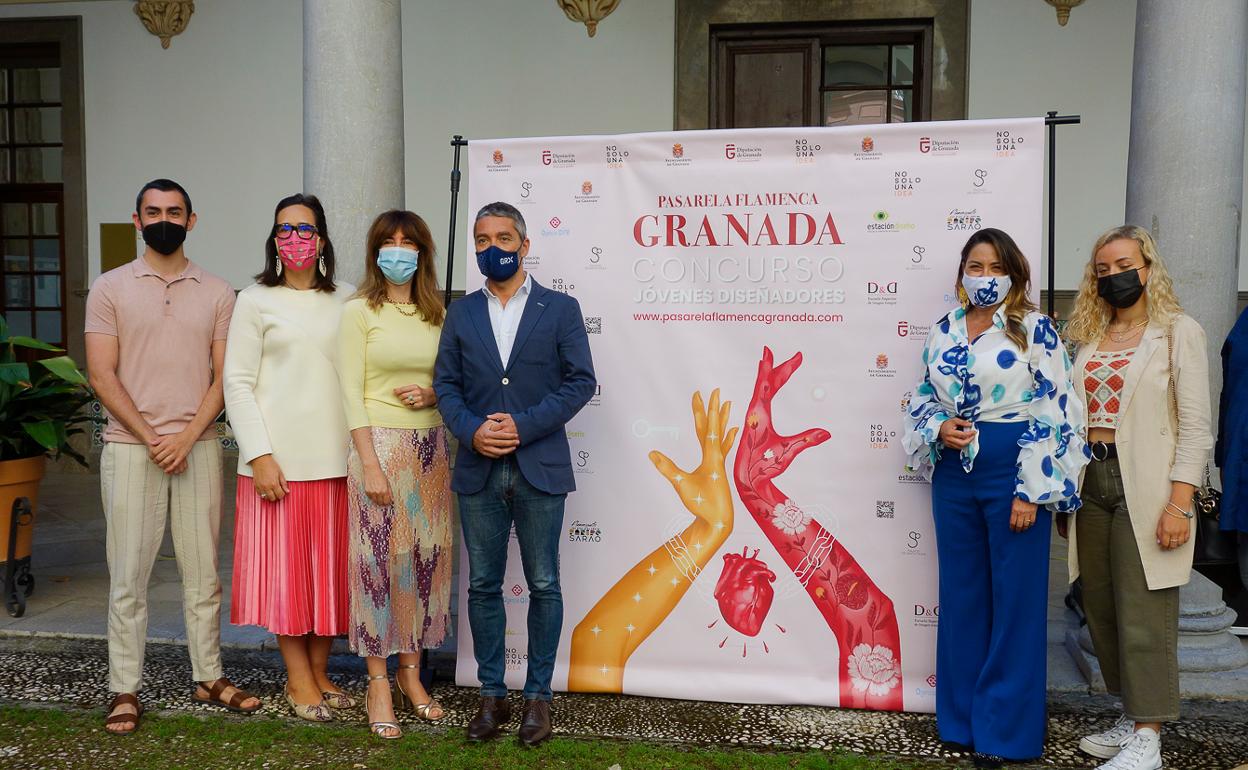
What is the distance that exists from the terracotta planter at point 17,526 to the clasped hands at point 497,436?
2754 millimetres

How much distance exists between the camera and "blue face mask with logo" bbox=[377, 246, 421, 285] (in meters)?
3.28

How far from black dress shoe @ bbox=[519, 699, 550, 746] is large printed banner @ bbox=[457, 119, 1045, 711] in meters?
0.39

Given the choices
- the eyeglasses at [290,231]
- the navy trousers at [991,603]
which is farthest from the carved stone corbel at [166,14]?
the navy trousers at [991,603]

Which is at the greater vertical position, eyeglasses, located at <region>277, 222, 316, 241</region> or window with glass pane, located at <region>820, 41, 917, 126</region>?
window with glass pane, located at <region>820, 41, 917, 126</region>

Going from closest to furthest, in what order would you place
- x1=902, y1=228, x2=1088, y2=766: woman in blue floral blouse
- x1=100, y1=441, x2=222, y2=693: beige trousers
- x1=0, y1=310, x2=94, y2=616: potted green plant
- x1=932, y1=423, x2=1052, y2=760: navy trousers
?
x1=902, y1=228, x2=1088, y2=766: woman in blue floral blouse, x1=932, y1=423, x2=1052, y2=760: navy trousers, x1=100, y1=441, x2=222, y2=693: beige trousers, x1=0, y1=310, x2=94, y2=616: potted green plant

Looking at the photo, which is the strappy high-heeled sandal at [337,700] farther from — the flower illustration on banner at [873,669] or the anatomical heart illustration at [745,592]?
the flower illustration on banner at [873,669]

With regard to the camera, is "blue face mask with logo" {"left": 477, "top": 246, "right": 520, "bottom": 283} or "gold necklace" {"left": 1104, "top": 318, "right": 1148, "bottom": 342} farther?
"blue face mask with logo" {"left": 477, "top": 246, "right": 520, "bottom": 283}

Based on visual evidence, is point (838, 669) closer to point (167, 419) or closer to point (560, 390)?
point (560, 390)

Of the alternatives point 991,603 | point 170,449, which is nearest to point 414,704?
point 170,449

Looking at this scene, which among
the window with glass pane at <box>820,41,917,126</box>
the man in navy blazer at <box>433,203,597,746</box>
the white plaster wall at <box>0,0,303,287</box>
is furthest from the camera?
the white plaster wall at <box>0,0,303,287</box>

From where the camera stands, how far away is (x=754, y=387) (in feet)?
11.6

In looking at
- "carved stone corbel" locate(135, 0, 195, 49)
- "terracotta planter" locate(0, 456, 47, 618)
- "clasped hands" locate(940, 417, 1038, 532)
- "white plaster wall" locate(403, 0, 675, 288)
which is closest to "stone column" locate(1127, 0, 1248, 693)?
"clasped hands" locate(940, 417, 1038, 532)

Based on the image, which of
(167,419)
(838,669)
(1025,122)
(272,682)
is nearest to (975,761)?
(838,669)

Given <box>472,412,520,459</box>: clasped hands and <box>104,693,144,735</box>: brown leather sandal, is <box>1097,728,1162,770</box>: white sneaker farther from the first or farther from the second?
<box>104,693,144,735</box>: brown leather sandal
